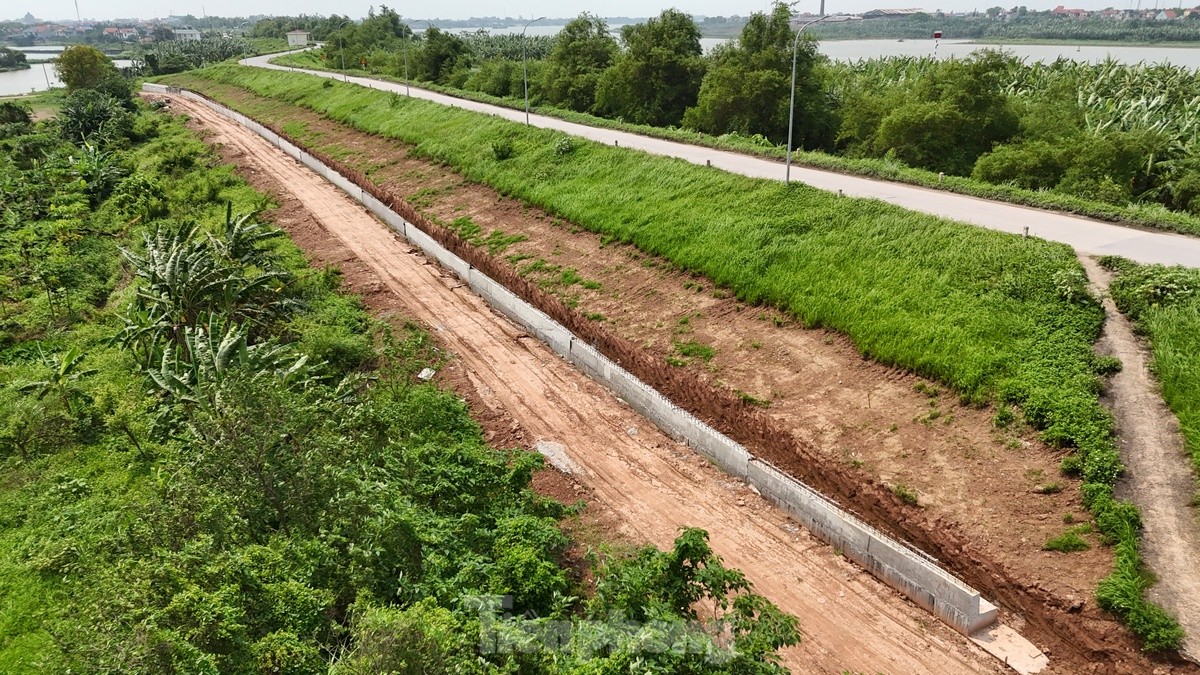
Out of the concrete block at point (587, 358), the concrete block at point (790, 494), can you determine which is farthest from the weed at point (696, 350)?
the concrete block at point (587, 358)

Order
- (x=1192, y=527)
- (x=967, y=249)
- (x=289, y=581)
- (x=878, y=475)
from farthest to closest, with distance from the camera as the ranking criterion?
(x=967, y=249)
(x=878, y=475)
(x=1192, y=527)
(x=289, y=581)

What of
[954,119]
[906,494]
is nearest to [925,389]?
[906,494]

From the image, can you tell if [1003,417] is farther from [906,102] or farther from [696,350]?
[906,102]

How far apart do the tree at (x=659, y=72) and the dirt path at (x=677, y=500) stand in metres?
22.2

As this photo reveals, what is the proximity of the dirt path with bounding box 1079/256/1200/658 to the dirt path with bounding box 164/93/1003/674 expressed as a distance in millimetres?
2591

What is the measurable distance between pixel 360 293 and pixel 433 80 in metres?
43.2

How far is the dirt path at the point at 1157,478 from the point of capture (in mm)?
9648

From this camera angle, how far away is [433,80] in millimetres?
59969

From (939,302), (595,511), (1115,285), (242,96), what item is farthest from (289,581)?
(242,96)

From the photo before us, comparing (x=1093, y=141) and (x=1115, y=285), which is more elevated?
(x=1093, y=141)

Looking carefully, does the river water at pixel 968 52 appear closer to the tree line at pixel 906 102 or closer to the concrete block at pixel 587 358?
the tree line at pixel 906 102

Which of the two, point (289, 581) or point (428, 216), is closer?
point (289, 581)

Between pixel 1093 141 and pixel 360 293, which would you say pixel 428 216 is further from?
pixel 1093 141

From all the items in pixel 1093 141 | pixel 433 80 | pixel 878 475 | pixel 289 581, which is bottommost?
pixel 878 475
